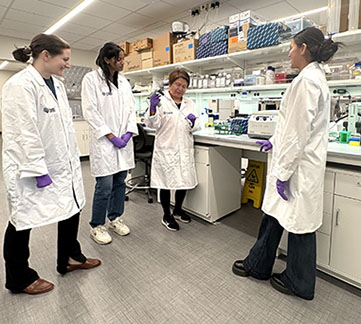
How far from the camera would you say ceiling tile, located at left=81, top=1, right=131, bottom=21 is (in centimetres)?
371

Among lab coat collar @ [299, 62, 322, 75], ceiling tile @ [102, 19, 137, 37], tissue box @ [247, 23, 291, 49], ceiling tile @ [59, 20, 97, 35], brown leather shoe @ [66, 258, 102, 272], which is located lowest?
brown leather shoe @ [66, 258, 102, 272]

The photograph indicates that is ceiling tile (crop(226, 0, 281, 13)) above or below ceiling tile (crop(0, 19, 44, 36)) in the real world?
below

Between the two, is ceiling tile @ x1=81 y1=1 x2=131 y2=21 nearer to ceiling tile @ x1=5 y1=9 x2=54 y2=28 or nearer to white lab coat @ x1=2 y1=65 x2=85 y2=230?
ceiling tile @ x1=5 y1=9 x2=54 y2=28

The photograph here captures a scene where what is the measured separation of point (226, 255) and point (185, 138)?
98 centimetres

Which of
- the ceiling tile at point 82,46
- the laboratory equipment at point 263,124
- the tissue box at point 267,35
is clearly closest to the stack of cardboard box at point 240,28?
the tissue box at point 267,35

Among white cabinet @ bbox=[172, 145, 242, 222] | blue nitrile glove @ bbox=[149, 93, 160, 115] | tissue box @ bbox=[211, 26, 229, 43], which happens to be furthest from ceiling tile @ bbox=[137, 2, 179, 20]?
white cabinet @ bbox=[172, 145, 242, 222]

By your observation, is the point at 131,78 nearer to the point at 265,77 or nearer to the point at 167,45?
the point at 167,45

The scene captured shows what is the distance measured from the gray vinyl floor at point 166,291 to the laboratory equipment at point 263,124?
0.86m

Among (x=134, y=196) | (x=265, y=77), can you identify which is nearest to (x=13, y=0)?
(x=134, y=196)

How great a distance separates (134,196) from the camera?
3.15 metres

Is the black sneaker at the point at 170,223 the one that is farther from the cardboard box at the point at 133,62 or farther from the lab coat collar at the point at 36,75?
the cardboard box at the point at 133,62

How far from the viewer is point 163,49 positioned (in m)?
3.38

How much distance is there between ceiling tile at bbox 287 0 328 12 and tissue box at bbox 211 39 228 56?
1.61 metres

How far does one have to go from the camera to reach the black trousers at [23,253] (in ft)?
4.37
